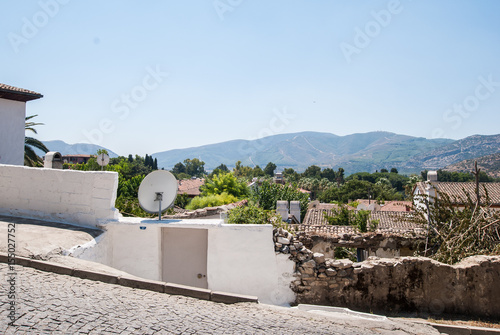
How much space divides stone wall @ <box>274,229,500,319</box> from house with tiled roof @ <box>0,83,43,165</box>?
14.5 meters

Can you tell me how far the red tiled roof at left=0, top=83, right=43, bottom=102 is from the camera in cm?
1675

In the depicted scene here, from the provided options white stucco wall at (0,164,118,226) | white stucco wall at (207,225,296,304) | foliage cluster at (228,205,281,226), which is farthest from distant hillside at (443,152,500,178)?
white stucco wall at (0,164,118,226)

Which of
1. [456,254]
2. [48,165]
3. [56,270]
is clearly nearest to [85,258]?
[56,270]

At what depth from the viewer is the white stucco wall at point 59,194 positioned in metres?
8.31

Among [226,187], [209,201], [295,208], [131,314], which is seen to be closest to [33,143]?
[209,201]

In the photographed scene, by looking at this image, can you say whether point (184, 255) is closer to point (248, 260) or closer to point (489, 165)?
point (248, 260)

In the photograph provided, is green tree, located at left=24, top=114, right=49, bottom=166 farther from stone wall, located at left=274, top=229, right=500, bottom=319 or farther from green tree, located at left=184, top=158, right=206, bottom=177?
green tree, located at left=184, top=158, right=206, bottom=177

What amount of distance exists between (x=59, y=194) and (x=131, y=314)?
481 centimetres

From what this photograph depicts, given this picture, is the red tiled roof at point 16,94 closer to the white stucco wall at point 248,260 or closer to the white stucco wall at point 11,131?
the white stucco wall at point 11,131

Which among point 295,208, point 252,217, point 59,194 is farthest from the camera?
point 295,208

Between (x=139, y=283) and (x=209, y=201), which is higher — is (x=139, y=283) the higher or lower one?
the lower one

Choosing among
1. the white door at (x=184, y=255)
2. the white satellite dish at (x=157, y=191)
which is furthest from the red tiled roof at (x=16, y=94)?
the white door at (x=184, y=255)

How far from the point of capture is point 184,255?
28.8 ft

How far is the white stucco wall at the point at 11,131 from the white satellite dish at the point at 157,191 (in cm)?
1155
